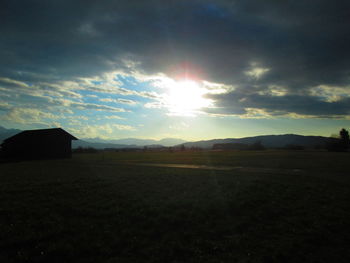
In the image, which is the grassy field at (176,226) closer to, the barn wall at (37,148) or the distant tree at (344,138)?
the barn wall at (37,148)

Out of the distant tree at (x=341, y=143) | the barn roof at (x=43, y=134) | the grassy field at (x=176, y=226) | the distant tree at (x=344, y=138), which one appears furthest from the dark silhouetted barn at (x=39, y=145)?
the distant tree at (x=344, y=138)

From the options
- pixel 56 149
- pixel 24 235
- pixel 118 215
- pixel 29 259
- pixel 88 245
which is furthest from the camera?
pixel 56 149

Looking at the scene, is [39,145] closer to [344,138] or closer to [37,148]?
[37,148]

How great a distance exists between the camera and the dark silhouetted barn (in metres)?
42.1

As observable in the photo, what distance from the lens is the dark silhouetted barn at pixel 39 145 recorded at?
4211cm

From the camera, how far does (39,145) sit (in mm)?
42188

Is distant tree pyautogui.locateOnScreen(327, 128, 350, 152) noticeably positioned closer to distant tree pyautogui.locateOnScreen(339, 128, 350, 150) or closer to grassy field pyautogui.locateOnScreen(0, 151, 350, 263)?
distant tree pyautogui.locateOnScreen(339, 128, 350, 150)

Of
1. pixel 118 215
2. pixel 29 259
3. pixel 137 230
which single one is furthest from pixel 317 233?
pixel 29 259

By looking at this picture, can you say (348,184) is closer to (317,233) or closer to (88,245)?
(317,233)

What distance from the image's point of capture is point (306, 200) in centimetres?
962

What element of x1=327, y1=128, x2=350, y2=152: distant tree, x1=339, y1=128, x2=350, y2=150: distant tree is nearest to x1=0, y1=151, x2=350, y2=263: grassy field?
x1=327, y1=128, x2=350, y2=152: distant tree

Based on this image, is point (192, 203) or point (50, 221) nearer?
point (50, 221)

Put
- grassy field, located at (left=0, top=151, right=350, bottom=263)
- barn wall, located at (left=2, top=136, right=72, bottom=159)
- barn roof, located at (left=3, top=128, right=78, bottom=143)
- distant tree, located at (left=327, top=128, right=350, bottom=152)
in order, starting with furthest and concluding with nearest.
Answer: distant tree, located at (left=327, top=128, right=350, bottom=152), barn roof, located at (left=3, top=128, right=78, bottom=143), barn wall, located at (left=2, top=136, right=72, bottom=159), grassy field, located at (left=0, top=151, right=350, bottom=263)

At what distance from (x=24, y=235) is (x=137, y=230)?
10.3ft
